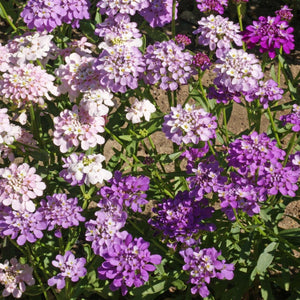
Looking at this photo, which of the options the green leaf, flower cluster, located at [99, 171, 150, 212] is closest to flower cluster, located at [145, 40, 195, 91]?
flower cluster, located at [99, 171, 150, 212]

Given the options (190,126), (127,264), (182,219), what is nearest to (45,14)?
(190,126)

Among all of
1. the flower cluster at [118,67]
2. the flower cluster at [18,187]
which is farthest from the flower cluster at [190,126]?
the flower cluster at [18,187]

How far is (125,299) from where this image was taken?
3.74 meters

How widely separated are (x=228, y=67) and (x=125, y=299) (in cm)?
195

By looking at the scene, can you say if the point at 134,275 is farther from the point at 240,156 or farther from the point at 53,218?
the point at 240,156

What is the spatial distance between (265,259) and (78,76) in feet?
5.13

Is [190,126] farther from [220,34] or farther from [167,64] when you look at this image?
[220,34]

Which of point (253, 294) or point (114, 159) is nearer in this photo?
point (114, 159)

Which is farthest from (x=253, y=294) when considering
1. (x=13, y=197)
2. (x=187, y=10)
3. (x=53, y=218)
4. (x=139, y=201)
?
(x=187, y=10)

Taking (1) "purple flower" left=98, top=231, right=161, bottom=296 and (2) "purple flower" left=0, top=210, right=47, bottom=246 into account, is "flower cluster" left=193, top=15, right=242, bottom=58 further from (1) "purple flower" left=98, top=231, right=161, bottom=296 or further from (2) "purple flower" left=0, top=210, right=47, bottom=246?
(2) "purple flower" left=0, top=210, right=47, bottom=246

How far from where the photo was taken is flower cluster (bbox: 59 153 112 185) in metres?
2.78

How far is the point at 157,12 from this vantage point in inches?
134

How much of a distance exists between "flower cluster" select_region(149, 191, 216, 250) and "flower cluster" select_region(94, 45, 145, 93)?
72 centimetres

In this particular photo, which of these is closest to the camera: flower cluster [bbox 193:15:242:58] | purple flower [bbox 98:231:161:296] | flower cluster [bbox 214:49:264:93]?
purple flower [bbox 98:231:161:296]
